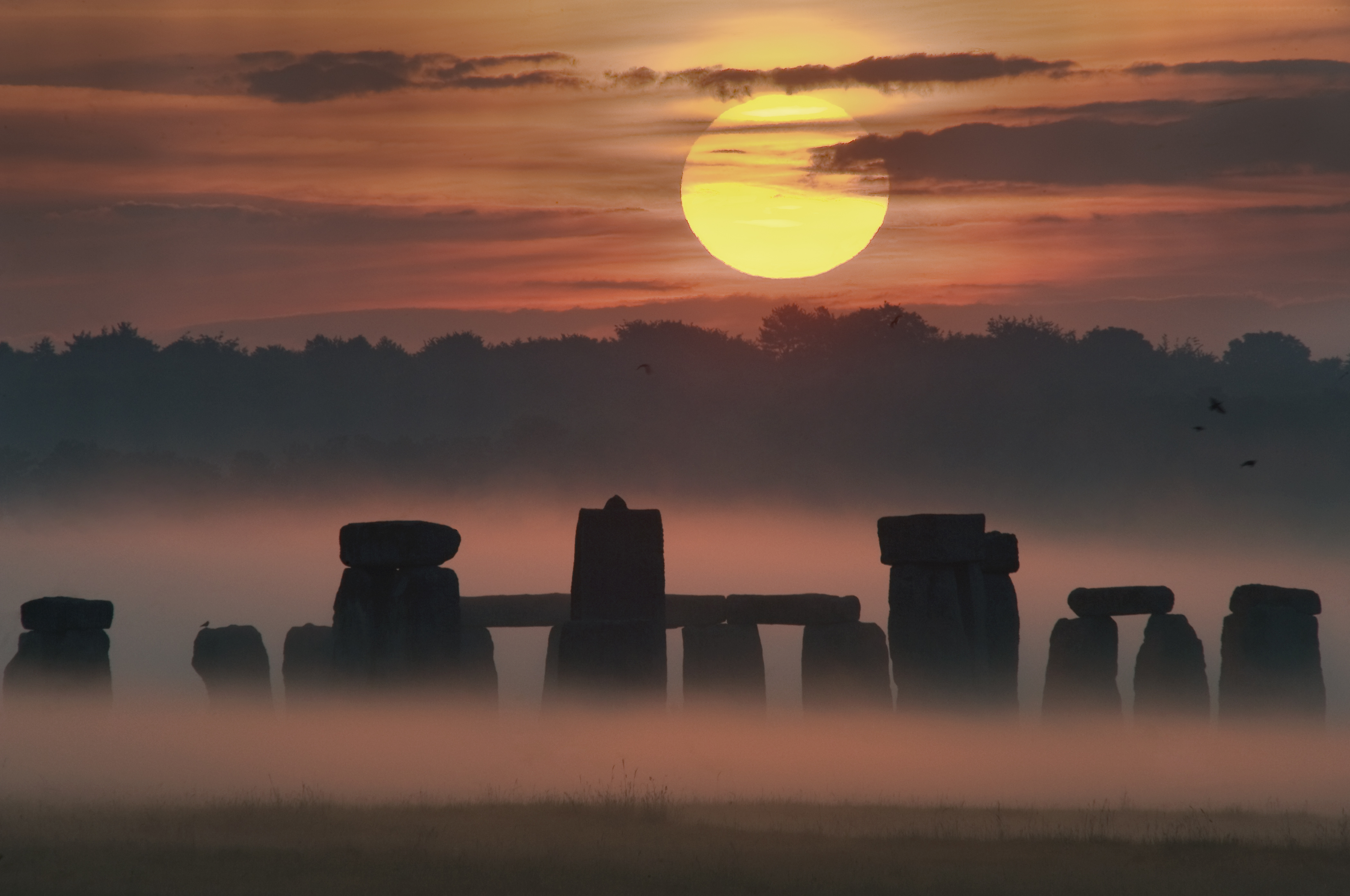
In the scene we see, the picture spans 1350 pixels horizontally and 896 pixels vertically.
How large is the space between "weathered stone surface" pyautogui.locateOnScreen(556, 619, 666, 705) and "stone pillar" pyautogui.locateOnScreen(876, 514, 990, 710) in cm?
311

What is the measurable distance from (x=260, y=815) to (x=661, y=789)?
3586 mm

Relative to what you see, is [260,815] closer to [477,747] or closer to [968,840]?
[477,747]

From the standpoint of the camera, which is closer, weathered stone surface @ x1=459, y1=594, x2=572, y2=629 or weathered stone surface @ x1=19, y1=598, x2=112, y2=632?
weathered stone surface @ x1=19, y1=598, x2=112, y2=632

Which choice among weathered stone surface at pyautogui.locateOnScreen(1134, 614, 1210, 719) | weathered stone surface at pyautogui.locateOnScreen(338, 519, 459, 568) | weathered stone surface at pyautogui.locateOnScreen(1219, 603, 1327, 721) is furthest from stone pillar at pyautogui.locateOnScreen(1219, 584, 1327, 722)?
weathered stone surface at pyautogui.locateOnScreen(338, 519, 459, 568)

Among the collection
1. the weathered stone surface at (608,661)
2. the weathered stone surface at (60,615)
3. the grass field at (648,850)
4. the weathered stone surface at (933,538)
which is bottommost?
the grass field at (648,850)

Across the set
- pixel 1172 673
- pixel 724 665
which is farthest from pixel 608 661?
pixel 1172 673

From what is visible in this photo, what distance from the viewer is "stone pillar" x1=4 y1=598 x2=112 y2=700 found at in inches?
838

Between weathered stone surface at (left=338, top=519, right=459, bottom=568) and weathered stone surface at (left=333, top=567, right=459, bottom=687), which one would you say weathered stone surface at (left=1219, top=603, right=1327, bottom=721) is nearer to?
weathered stone surface at (left=333, top=567, right=459, bottom=687)

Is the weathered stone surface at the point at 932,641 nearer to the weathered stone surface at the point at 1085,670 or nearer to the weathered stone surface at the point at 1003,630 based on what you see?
the weathered stone surface at the point at 1003,630

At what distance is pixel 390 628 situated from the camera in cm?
1861

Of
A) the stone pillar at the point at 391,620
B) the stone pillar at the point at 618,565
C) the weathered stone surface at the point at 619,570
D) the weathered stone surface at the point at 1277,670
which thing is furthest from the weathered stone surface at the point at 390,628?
the weathered stone surface at the point at 1277,670

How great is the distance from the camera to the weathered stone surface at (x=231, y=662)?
904 inches

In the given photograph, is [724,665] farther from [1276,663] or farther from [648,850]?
[648,850]

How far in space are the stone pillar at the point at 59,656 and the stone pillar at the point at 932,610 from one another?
9855mm
